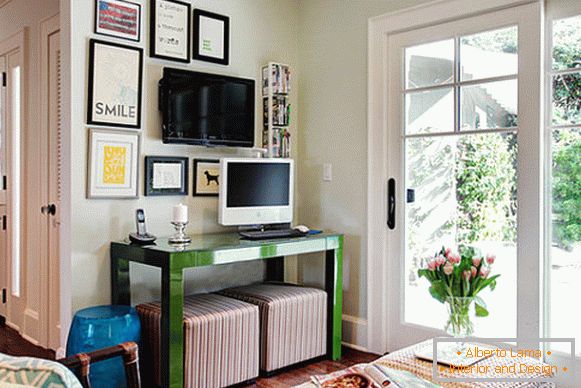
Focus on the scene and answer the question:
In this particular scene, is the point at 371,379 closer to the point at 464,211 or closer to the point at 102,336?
the point at 102,336

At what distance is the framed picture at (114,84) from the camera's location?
298cm

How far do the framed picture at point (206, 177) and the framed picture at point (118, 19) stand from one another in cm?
84

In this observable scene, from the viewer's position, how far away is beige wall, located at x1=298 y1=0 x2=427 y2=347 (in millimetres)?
3648

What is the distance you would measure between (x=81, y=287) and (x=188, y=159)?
0.99 meters

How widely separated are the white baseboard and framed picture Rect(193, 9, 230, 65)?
1.91 meters

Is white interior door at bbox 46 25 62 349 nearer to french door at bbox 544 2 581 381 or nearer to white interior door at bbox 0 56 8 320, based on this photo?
white interior door at bbox 0 56 8 320

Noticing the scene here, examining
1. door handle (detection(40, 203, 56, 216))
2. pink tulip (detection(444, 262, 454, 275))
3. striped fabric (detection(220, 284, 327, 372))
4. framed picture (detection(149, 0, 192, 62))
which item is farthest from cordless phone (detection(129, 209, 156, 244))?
pink tulip (detection(444, 262, 454, 275))

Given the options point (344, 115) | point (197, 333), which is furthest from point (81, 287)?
point (344, 115)

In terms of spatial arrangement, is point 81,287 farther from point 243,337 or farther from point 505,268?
point 505,268

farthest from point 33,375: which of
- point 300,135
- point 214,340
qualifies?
point 300,135

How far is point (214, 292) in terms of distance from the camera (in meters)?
3.50

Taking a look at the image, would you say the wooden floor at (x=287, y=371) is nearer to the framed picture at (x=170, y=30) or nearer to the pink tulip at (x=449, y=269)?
the pink tulip at (x=449, y=269)

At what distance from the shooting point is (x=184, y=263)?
8.72 ft

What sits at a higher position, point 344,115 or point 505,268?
point 344,115
